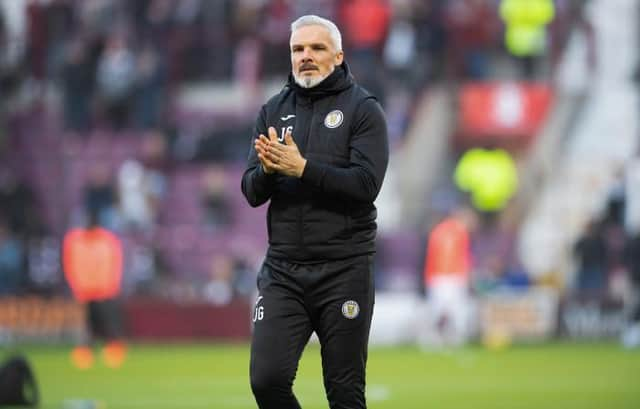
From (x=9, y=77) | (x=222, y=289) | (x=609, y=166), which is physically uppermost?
(x=9, y=77)

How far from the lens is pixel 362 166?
7.74 meters

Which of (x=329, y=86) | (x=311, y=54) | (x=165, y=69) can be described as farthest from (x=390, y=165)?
(x=311, y=54)

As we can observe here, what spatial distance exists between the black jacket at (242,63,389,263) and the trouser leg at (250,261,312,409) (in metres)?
0.18

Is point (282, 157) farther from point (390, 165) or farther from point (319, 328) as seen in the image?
point (390, 165)

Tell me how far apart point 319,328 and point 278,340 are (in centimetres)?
26

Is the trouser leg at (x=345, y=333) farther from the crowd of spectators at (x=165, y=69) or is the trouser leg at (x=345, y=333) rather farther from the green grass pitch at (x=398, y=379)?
the crowd of spectators at (x=165, y=69)

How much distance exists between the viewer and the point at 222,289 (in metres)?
24.9

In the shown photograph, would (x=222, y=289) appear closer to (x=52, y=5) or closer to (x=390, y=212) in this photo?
(x=390, y=212)

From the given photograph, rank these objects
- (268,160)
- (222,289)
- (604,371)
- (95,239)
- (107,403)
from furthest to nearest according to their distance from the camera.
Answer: (222,289)
(95,239)
(604,371)
(107,403)
(268,160)

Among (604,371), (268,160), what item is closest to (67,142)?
(604,371)

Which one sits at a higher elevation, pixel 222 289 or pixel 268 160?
pixel 268 160

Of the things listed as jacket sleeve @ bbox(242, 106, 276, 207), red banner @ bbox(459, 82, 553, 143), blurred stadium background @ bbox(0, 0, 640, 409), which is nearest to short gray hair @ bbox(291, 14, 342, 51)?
jacket sleeve @ bbox(242, 106, 276, 207)

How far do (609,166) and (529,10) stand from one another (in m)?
3.27

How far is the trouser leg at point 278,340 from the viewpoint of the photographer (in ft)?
25.4
